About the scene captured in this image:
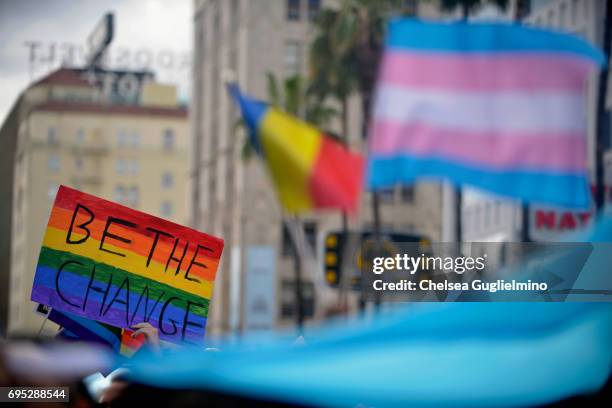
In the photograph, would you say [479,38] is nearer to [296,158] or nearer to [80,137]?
[296,158]

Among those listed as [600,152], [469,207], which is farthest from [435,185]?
[600,152]

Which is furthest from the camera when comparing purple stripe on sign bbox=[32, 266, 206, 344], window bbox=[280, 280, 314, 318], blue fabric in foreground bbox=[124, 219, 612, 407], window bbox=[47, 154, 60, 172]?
window bbox=[47, 154, 60, 172]

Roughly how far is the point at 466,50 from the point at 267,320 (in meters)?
43.0

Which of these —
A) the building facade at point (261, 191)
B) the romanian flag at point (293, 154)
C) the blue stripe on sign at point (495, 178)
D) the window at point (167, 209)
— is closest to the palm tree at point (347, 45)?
the building facade at point (261, 191)

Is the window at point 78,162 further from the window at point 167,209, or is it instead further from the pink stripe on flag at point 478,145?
the pink stripe on flag at point 478,145

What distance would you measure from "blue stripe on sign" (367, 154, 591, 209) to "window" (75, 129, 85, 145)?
6892cm

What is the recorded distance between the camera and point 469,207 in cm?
Result: 4384

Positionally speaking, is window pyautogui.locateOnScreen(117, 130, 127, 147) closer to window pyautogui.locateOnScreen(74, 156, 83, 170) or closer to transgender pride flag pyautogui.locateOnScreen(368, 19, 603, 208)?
window pyautogui.locateOnScreen(74, 156, 83, 170)

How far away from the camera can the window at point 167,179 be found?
9250cm

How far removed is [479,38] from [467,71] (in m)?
0.79

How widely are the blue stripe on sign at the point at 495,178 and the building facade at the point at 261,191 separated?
134 feet

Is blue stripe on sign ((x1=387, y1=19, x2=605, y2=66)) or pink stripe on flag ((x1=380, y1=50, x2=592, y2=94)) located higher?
blue stripe on sign ((x1=387, y1=19, x2=605, y2=66))

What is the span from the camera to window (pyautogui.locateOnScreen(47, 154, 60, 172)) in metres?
84.1

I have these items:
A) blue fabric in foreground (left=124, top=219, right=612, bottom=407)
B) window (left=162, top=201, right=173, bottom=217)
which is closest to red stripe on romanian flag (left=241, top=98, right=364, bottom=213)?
blue fabric in foreground (left=124, top=219, right=612, bottom=407)
